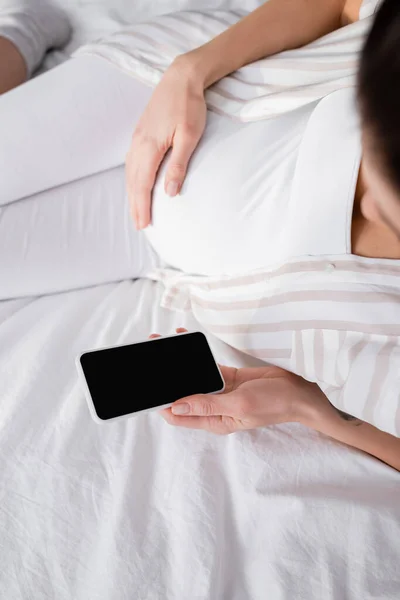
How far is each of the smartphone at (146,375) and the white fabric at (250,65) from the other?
364 millimetres

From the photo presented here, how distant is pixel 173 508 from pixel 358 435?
242 mm

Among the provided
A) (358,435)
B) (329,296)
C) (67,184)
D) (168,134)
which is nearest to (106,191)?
(67,184)

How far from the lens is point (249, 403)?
60 cm

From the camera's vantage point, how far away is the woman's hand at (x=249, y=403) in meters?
0.59

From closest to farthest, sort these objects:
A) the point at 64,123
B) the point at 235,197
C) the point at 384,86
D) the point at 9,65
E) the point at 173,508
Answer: the point at 384,86, the point at 173,508, the point at 235,197, the point at 64,123, the point at 9,65

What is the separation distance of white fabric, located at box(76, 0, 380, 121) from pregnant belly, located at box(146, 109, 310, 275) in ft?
0.11

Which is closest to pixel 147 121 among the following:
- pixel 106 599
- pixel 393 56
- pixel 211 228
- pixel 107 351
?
pixel 211 228

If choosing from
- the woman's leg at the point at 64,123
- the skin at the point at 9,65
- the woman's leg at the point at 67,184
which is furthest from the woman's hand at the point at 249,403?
the skin at the point at 9,65

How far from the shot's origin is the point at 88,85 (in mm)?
824

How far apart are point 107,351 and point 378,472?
0.36m

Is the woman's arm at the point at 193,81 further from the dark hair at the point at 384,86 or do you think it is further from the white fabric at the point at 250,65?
the dark hair at the point at 384,86

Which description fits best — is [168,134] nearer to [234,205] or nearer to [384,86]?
[234,205]

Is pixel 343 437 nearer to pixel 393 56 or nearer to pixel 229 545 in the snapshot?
pixel 229 545

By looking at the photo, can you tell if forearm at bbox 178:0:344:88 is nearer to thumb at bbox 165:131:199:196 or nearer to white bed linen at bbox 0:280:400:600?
thumb at bbox 165:131:199:196
